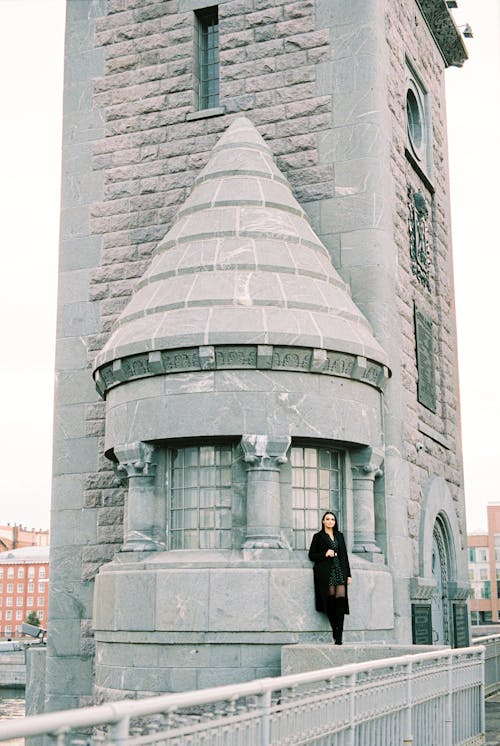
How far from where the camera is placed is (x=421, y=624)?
14.1 m

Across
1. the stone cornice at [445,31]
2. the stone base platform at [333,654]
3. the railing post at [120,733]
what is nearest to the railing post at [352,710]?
the stone base platform at [333,654]

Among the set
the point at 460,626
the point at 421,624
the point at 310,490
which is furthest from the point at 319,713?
the point at 460,626

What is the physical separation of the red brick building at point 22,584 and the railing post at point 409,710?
118360mm

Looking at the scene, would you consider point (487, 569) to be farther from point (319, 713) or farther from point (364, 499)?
point (319, 713)

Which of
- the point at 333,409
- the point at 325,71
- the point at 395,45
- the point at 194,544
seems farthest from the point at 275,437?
the point at 395,45

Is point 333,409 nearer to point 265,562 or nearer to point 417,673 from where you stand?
point 265,562

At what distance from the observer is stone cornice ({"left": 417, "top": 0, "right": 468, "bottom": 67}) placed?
18959 mm

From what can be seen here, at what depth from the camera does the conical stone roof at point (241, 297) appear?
40.0 ft

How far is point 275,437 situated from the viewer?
12.1 metres

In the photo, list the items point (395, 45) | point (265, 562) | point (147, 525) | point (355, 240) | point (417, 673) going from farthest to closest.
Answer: point (395, 45) < point (355, 240) < point (147, 525) < point (265, 562) < point (417, 673)

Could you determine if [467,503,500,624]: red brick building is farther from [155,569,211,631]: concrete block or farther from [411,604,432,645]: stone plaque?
[155,569,211,631]: concrete block

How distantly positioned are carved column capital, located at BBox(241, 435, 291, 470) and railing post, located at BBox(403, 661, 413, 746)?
3.57 m

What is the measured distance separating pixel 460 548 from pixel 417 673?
8.91 meters

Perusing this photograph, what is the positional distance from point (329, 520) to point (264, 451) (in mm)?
1159
